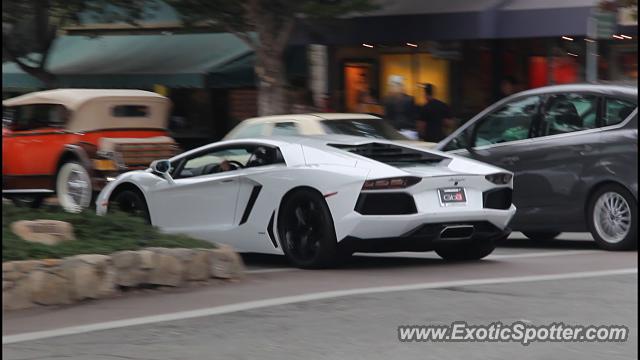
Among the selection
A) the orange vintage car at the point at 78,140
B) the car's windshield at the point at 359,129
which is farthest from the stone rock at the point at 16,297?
the orange vintage car at the point at 78,140

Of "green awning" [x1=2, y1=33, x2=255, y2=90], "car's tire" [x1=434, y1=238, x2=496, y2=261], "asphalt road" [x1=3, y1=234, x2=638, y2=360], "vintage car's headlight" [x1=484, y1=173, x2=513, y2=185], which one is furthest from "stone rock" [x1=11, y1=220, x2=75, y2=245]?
"green awning" [x1=2, y1=33, x2=255, y2=90]

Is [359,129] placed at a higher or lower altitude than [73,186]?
higher

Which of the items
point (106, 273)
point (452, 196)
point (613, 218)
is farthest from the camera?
point (613, 218)

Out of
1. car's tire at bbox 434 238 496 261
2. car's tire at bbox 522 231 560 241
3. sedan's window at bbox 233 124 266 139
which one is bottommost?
car's tire at bbox 522 231 560 241

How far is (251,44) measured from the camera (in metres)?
21.8

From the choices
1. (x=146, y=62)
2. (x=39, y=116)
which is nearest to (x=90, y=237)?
(x=39, y=116)

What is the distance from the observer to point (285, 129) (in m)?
16.7

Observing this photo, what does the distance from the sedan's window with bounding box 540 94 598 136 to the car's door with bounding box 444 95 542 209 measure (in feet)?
0.56

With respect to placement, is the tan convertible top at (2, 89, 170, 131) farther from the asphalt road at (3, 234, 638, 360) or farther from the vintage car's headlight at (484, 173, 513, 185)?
the vintage car's headlight at (484, 173, 513, 185)

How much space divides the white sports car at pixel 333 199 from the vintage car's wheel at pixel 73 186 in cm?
464

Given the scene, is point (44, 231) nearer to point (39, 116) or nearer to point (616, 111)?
point (616, 111)

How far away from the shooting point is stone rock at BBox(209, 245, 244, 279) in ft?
34.8

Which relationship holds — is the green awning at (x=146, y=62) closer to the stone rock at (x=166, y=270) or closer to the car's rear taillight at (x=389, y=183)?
the car's rear taillight at (x=389, y=183)

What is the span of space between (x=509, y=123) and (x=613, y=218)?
6.19 feet
